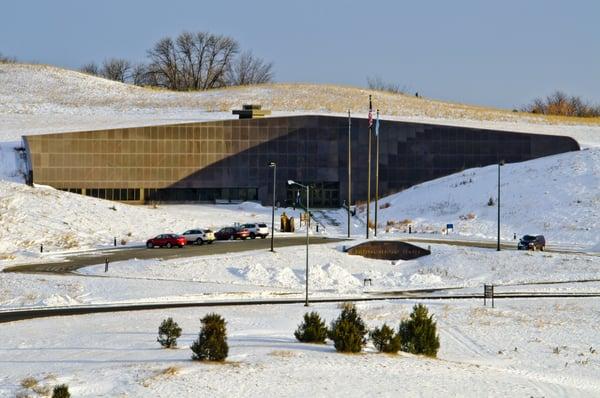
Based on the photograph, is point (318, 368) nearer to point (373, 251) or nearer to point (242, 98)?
point (373, 251)

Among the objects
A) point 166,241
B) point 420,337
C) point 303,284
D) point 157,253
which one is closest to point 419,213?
point 166,241

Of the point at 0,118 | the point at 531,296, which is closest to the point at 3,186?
the point at 0,118

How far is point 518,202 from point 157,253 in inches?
1535

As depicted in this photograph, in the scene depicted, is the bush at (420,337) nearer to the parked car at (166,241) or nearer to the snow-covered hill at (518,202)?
the parked car at (166,241)

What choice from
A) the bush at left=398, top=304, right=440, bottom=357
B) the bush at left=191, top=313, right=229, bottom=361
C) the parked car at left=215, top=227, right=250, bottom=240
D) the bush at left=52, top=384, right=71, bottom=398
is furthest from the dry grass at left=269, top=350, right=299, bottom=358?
the parked car at left=215, top=227, right=250, bottom=240

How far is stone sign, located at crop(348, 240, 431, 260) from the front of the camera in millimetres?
75750

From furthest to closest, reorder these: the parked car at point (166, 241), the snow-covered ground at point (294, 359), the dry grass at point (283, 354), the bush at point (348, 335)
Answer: the parked car at point (166, 241), the bush at point (348, 335), the dry grass at point (283, 354), the snow-covered ground at point (294, 359)

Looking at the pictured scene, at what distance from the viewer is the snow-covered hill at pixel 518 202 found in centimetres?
9088

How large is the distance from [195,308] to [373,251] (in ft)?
80.5

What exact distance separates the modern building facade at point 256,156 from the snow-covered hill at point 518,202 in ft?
10.6

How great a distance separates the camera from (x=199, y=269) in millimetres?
69188

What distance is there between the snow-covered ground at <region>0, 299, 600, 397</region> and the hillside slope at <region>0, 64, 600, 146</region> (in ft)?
233

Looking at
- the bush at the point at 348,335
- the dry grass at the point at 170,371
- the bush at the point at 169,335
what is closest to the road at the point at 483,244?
the bush at the point at 348,335

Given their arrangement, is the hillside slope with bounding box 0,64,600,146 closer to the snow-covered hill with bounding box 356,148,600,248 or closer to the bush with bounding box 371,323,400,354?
the snow-covered hill with bounding box 356,148,600,248
